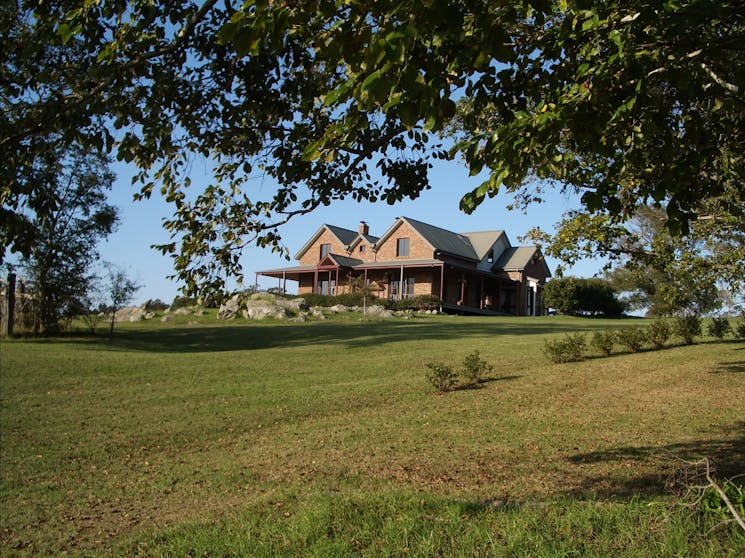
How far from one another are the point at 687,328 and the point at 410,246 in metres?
28.3

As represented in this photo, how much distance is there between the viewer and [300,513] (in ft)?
19.1

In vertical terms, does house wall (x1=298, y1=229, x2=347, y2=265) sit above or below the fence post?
above

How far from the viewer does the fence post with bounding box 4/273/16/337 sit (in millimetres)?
24516

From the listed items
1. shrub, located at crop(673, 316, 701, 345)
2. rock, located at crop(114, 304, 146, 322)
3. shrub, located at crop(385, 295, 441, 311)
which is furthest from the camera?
shrub, located at crop(385, 295, 441, 311)

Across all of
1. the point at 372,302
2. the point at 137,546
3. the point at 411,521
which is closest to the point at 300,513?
the point at 411,521

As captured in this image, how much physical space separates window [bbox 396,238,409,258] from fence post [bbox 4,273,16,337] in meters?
27.1

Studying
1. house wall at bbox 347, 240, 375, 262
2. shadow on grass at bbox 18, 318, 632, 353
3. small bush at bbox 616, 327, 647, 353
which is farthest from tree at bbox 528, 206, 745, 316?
house wall at bbox 347, 240, 375, 262

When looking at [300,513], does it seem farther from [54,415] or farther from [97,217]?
[97,217]

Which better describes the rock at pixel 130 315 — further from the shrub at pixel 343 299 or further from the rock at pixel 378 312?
the rock at pixel 378 312

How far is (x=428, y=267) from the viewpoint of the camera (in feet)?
147

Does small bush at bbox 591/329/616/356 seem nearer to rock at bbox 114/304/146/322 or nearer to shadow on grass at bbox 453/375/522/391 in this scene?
shadow on grass at bbox 453/375/522/391

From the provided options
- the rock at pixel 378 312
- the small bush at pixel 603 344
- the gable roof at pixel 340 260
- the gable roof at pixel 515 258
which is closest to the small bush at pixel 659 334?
the small bush at pixel 603 344

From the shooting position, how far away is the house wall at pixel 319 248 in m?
50.8

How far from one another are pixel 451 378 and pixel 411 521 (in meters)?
8.81
